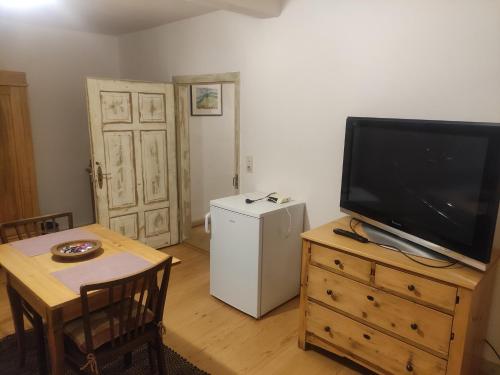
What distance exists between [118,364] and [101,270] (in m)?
0.78

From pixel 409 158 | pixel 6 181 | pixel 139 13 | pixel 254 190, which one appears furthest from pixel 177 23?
pixel 409 158

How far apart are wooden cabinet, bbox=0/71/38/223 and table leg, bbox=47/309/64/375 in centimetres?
222

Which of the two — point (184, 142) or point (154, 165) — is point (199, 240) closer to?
point (154, 165)

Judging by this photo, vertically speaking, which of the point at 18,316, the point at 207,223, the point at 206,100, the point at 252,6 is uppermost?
the point at 252,6

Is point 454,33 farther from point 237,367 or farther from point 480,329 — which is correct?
point 237,367

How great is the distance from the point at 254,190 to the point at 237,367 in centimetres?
156

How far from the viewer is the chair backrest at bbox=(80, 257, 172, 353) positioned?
5.01 ft

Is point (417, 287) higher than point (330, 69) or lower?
lower

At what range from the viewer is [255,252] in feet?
8.57

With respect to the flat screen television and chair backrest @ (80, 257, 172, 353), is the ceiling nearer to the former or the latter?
the flat screen television

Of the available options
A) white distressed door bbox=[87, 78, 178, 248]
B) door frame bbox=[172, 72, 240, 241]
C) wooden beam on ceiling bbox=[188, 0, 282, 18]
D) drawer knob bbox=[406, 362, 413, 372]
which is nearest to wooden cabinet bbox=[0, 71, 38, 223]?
white distressed door bbox=[87, 78, 178, 248]

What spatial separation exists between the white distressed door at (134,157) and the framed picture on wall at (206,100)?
2.42 ft

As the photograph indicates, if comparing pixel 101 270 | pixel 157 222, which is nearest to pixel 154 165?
pixel 157 222

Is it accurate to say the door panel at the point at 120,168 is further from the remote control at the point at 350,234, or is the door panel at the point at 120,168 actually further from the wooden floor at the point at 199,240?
the remote control at the point at 350,234
